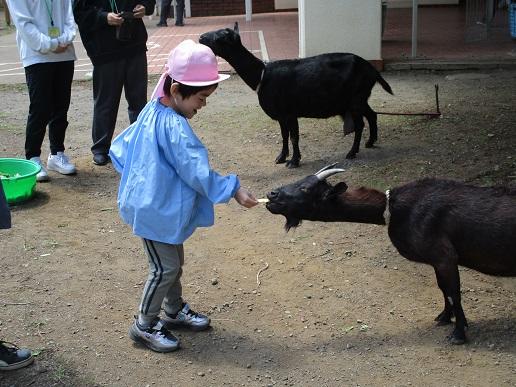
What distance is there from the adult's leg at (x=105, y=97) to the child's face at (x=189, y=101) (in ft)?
10.8

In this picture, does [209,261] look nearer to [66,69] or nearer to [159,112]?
[159,112]

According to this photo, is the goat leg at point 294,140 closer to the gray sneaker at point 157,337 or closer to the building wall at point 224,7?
the gray sneaker at point 157,337

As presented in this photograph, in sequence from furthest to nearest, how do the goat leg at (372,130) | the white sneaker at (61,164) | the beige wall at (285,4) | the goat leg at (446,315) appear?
the beige wall at (285,4)
the goat leg at (372,130)
the white sneaker at (61,164)
the goat leg at (446,315)

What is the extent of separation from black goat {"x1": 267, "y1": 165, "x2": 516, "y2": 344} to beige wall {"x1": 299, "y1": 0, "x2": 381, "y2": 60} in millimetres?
6983

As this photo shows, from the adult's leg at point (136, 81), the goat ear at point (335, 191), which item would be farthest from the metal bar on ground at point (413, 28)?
the goat ear at point (335, 191)

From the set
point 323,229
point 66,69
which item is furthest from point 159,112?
point 66,69

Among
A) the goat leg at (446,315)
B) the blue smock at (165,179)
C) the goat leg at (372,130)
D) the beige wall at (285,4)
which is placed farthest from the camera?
the beige wall at (285,4)

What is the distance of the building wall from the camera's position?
20.5 meters

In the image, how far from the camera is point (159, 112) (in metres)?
3.80

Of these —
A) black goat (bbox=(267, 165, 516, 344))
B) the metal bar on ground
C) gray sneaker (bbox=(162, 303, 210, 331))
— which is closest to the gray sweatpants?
gray sneaker (bbox=(162, 303, 210, 331))

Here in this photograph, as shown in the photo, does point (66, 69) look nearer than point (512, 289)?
No

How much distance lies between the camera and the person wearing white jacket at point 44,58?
643 cm

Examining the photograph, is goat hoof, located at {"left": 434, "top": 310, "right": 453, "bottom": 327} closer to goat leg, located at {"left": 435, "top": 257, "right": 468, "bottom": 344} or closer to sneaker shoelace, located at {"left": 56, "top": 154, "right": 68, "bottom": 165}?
goat leg, located at {"left": 435, "top": 257, "right": 468, "bottom": 344}

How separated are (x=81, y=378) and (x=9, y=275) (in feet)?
4.93
